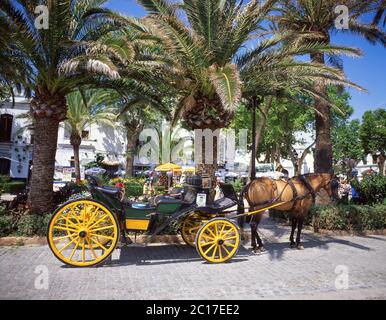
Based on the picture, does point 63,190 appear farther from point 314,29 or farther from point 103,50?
point 314,29

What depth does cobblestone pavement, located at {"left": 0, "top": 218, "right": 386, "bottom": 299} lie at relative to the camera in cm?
436

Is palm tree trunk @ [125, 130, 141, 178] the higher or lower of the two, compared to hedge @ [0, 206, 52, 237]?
higher

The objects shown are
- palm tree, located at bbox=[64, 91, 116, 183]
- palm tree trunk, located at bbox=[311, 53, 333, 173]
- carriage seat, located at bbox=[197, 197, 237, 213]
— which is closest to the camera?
carriage seat, located at bbox=[197, 197, 237, 213]

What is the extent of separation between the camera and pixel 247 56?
8.72 metres

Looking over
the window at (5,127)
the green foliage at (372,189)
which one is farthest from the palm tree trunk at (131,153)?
the green foliage at (372,189)

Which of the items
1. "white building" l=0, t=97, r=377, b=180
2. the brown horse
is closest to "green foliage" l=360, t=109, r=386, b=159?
"white building" l=0, t=97, r=377, b=180

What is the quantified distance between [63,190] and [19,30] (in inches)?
197

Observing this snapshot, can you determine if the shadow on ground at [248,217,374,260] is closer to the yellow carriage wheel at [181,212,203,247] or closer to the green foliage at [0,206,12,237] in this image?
the yellow carriage wheel at [181,212,203,247]

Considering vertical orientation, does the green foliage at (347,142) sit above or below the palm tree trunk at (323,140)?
above

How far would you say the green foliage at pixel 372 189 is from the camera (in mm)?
11320

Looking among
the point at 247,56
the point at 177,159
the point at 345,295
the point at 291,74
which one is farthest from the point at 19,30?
the point at 177,159

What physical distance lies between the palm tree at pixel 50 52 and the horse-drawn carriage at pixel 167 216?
1765 mm
